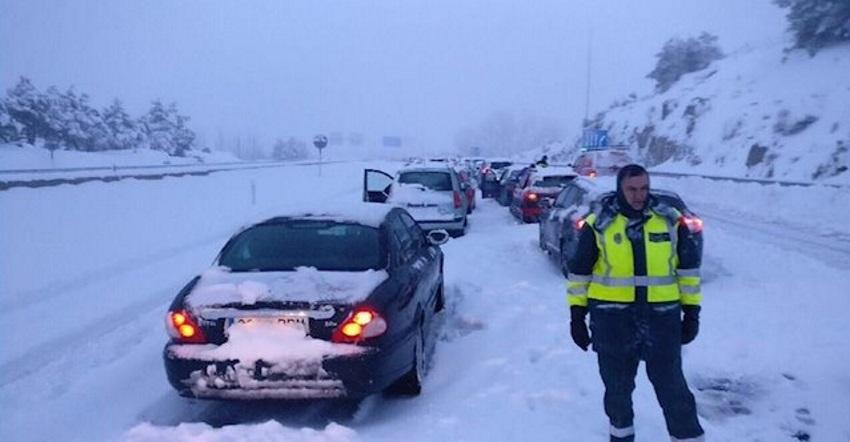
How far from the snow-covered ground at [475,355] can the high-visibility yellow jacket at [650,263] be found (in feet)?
3.73

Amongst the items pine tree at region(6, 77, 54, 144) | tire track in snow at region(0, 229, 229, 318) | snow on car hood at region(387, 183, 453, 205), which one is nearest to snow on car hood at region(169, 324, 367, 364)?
tire track in snow at region(0, 229, 229, 318)

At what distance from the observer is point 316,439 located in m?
4.22

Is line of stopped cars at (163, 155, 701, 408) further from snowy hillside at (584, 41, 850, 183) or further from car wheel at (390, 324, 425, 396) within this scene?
snowy hillside at (584, 41, 850, 183)

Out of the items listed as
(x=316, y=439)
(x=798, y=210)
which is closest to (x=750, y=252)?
(x=798, y=210)

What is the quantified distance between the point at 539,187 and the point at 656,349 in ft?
39.6

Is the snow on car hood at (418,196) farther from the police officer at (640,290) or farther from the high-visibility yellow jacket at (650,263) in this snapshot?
the high-visibility yellow jacket at (650,263)

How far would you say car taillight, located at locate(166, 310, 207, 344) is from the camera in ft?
15.3

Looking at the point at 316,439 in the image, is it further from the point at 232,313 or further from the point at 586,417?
the point at 586,417

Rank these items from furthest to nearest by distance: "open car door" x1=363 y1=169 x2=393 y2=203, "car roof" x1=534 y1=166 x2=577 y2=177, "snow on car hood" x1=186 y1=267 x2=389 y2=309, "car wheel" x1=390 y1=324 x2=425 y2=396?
"car roof" x1=534 y1=166 x2=577 y2=177
"open car door" x1=363 y1=169 x2=393 y2=203
"car wheel" x1=390 y1=324 x2=425 y2=396
"snow on car hood" x1=186 y1=267 x2=389 y2=309

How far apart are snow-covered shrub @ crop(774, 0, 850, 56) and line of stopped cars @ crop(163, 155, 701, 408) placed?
4199cm

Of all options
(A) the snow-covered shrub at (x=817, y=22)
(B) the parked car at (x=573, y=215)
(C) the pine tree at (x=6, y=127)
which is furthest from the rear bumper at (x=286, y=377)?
(C) the pine tree at (x=6, y=127)

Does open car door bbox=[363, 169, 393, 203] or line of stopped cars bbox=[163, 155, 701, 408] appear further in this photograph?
open car door bbox=[363, 169, 393, 203]

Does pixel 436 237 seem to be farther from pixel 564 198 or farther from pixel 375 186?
pixel 375 186

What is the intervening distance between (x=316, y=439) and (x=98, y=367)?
10.1 ft
